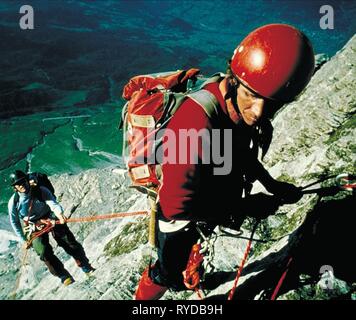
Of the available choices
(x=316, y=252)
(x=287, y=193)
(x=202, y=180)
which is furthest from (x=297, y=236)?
(x=202, y=180)

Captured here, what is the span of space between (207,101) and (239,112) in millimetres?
270

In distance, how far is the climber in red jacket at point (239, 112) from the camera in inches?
99.7

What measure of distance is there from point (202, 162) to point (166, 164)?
244 millimetres

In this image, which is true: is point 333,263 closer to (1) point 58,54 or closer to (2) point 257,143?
(2) point 257,143

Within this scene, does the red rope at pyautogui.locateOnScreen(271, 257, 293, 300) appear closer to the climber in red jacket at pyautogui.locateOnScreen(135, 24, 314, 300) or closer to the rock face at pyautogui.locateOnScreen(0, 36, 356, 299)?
the rock face at pyautogui.locateOnScreen(0, 36, 356, 299)

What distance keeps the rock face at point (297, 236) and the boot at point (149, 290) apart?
395mm

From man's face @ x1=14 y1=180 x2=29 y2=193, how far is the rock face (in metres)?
1.70

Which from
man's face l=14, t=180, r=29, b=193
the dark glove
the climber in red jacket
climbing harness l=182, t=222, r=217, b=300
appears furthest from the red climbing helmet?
man's face l=14, t=180, r=29, b=193

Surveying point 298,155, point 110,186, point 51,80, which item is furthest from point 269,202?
point 51,80

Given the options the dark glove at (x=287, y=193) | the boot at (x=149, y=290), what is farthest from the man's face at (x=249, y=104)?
the boot at (x=149, y=290)

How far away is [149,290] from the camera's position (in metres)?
4.07

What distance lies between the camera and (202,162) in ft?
8.44

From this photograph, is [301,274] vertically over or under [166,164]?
under
